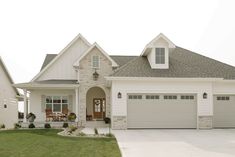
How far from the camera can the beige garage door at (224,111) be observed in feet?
89.9

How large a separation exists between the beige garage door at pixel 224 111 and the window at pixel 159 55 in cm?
462

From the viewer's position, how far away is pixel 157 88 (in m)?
26.3

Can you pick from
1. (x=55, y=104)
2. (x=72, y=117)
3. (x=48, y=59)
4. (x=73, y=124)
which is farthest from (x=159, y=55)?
(x=48, y=59)

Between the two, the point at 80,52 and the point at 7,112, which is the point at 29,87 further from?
the point at 7,112

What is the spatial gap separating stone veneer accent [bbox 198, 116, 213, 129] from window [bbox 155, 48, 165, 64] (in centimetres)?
483

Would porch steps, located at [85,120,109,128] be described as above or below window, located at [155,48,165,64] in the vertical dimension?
below

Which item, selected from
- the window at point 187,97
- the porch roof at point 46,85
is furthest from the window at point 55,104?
the window at point 187,97

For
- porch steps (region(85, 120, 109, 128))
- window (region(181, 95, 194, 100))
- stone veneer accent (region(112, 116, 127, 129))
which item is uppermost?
window (region(181, 95, 194, 100))

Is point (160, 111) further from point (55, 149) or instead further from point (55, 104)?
point (55, 149)

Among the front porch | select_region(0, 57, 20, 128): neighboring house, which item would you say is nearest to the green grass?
the front porch

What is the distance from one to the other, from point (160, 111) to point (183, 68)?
3.67 m

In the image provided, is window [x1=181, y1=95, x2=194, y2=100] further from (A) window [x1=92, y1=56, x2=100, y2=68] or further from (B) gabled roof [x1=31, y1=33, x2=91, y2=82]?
(B) gabled roof [x1=31, y1=33, x2=91, y2=82]

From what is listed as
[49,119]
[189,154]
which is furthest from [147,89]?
[189,154]

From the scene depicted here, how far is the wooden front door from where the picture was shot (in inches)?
1323
